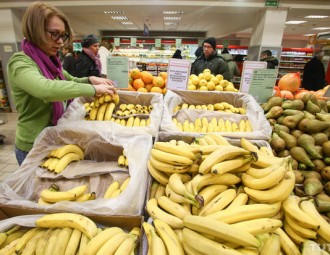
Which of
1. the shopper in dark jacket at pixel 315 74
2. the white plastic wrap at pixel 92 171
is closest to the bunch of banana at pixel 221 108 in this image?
the white plastic wrap at pixel 92 171

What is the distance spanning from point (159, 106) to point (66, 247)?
126 centimetres

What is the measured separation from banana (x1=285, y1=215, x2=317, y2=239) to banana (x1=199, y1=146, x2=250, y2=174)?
0.35m

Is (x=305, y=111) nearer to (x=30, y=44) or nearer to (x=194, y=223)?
(x=194, y=223)

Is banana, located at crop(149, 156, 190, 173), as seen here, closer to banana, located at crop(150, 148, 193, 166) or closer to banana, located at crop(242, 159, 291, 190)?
banana, located at crop(150, 148, 193, 166)

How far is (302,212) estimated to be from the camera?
2.90 ft

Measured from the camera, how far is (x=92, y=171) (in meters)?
1.34

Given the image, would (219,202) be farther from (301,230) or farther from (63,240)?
(63,240)

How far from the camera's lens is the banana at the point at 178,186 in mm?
873

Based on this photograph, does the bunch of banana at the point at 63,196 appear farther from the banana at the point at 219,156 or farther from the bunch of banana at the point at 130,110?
the bunch of banana at the point at 130,110

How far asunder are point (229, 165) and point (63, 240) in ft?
2.67

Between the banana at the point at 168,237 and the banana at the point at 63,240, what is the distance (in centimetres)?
41

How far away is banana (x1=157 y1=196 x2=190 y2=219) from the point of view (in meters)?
0.90

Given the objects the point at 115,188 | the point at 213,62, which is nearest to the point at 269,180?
the point at 115,188

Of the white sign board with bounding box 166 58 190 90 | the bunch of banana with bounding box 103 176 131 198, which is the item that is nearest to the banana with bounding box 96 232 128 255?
the bunch of banana with bounding box 103 176 131 198
